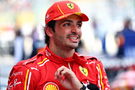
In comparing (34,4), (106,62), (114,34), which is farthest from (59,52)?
(34,4)

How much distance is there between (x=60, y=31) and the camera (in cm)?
432

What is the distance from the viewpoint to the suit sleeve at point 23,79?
4.13 metres

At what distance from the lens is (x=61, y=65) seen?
4.32 metres

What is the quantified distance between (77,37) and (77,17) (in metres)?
0.17

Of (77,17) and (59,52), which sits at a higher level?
(77,17)

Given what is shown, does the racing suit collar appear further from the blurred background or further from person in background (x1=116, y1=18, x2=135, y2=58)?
person in background (x1=116, y1=18, x2=135, y2=58)

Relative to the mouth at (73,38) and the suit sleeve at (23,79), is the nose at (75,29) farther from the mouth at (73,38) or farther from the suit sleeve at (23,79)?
the suit sleeve at (23,79)

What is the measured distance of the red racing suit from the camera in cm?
414

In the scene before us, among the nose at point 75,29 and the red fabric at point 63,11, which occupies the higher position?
the red fabric at point 63,11

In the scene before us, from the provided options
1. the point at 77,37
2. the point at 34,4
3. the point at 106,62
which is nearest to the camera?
the point at 77,37

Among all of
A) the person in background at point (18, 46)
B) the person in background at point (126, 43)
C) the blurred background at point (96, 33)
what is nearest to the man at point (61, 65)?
the blurred background at point (96, 33)

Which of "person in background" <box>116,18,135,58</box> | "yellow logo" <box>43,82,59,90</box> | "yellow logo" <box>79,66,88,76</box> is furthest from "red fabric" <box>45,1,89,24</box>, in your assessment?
"person in background" <box>116,18,135,58</box>

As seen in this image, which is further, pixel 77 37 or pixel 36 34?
pixel 36 34

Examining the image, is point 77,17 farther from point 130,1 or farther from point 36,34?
point 130,1
